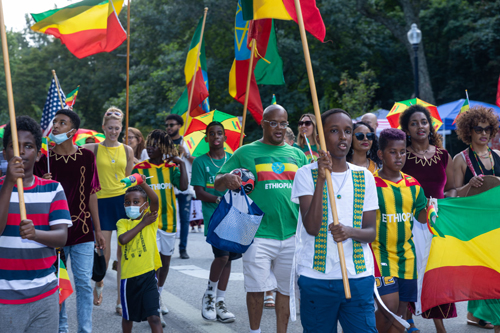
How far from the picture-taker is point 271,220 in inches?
216

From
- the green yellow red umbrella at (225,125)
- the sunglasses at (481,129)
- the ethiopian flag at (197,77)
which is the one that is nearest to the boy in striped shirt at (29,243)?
the sunglasses at (481,129)

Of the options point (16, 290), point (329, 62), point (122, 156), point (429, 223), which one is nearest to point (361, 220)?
point (429, 223)

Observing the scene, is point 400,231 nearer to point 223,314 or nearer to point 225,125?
point 223,314

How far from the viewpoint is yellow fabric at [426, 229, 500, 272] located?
5.19 meters

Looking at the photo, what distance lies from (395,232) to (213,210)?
2684 millimetres

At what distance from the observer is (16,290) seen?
362cm

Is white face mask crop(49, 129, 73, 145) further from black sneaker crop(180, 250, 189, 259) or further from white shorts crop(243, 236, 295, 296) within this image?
black sneaker crop(180, 250, 189, 259)

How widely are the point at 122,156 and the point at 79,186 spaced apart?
2108 mm

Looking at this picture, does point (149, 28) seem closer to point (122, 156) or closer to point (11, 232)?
point (122, 156)

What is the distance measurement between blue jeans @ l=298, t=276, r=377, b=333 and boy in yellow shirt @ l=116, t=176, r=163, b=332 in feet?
6.36

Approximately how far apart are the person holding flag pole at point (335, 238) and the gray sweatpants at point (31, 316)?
1.60m

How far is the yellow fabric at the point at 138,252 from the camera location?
5539 millimetres

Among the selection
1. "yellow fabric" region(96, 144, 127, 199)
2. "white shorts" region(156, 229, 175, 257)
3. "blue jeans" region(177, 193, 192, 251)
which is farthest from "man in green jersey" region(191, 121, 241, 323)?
"blue jeans" region(177, 193, 192, 251)

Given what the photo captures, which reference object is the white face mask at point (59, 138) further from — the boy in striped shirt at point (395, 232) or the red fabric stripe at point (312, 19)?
the boy in striped shirt at point (395, 232)
